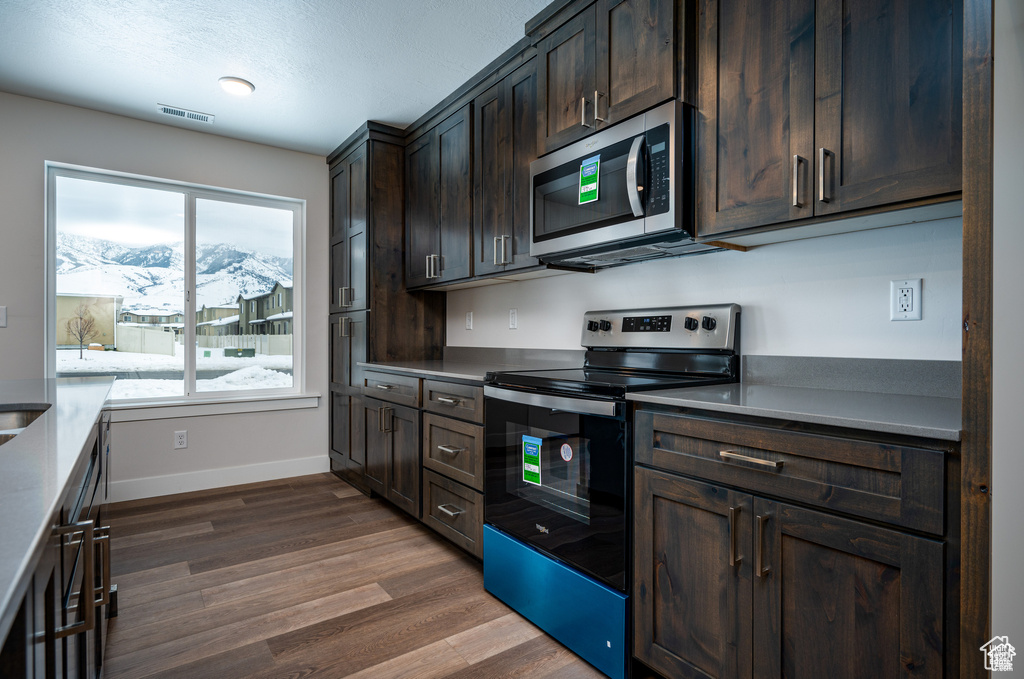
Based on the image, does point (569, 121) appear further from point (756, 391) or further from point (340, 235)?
point (340, 235)

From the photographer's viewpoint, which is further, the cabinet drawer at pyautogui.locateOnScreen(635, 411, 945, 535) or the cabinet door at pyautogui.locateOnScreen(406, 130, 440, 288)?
the cabinet door at pyautogui.locateOnScreen(406, 130, 440, 288)

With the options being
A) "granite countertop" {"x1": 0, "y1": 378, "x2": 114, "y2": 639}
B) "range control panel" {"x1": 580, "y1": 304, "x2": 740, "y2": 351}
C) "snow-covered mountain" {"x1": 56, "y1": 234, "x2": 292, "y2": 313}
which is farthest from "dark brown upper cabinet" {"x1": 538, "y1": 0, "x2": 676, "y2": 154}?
"snow-covered mountain" {"x1": 56, "y1": 234, "x2": 292, "y2": 313}

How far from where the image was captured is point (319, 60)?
8.93ft

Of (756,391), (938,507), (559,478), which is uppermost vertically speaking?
(756,391)

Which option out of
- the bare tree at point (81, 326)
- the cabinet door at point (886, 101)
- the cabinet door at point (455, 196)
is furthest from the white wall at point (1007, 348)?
the bare tree at point (81, 326)

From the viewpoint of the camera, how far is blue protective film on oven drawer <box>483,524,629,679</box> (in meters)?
1.65

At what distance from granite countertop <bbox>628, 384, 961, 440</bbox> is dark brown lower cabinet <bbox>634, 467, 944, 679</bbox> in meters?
0.21

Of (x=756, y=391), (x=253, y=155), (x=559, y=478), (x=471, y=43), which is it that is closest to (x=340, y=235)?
(x=253, y=155)

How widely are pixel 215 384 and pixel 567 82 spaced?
3158mm

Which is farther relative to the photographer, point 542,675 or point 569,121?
point 569,121

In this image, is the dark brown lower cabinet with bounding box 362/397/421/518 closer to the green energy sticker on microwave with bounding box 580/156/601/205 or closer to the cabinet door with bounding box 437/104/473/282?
the cabinet door with bounding box 437/104/473/282

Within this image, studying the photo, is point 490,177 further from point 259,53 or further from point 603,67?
point 259,53

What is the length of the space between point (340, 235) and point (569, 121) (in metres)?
2.34

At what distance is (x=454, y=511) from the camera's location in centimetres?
252
